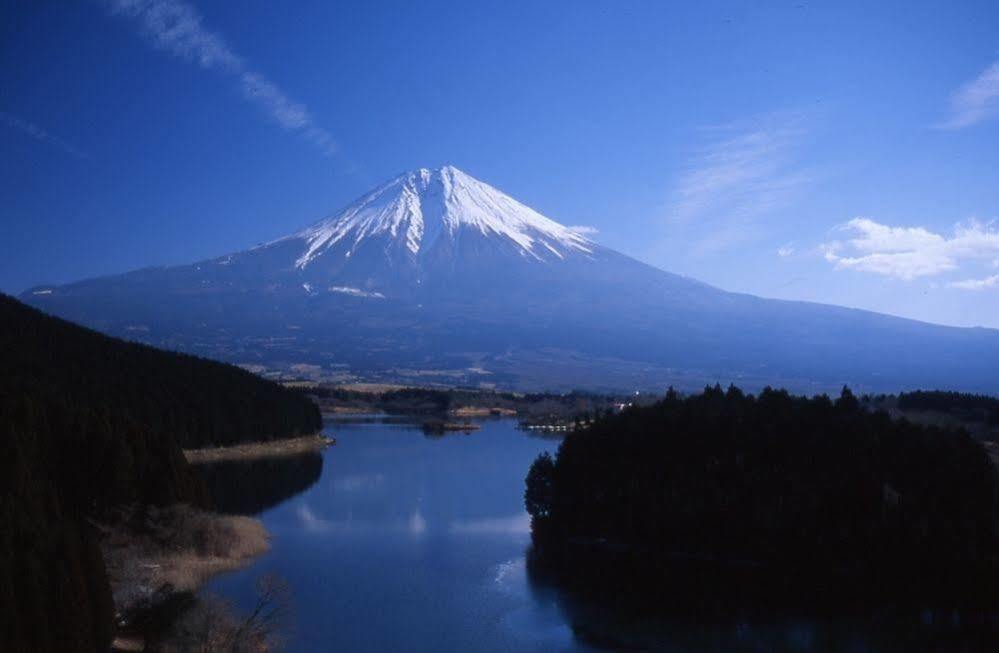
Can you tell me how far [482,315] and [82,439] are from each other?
8570cm

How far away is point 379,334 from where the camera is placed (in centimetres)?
9888

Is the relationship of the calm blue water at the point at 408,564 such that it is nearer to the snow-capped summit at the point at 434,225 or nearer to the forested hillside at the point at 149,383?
the forested hillside at the point at 149,383

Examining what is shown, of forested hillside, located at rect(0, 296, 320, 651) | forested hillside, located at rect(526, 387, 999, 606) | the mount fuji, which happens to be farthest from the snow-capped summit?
forested hillside, located at rect(526, 387, 999, 606)

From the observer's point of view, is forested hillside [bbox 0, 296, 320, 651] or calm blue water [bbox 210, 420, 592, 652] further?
calm blue water [bbox 210, 420, 592, 652]

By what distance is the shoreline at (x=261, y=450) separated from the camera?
108ft

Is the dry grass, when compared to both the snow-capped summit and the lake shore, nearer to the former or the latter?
the lake shore

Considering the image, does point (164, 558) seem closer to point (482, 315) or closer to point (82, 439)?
point (82, 439)

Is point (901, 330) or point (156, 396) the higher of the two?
point (901, 330)

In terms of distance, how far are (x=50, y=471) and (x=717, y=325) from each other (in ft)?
307

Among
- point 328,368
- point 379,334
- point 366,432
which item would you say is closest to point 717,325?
point 379,334

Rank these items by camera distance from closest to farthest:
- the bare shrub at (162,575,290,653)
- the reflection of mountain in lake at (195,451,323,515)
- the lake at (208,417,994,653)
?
the bare shrub at (162,575,290,653) < the lake at (208,417,994,653) < the reflection of mountain in lake at (195,451,323,515)

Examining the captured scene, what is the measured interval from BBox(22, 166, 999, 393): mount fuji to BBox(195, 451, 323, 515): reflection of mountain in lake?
44.2 meters

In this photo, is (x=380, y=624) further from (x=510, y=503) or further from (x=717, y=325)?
(x=717, y=325)

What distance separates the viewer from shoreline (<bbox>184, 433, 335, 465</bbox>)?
3278 cm
